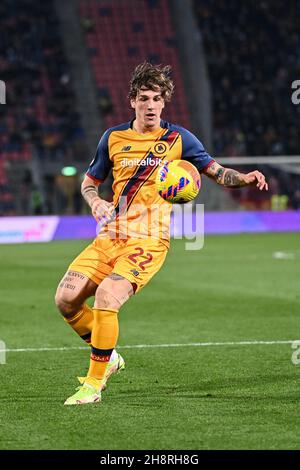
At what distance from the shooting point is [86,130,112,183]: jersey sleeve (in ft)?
25.2

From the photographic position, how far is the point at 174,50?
135ft

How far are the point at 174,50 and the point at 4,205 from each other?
1172cm

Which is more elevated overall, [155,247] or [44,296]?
[155,247]

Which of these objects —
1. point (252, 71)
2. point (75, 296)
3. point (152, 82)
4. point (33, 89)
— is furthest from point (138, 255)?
point (252, 71)

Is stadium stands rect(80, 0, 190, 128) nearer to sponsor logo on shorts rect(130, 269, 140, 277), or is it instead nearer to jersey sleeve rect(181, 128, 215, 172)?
jersey sleeve rect(181, 128, 215, 172)

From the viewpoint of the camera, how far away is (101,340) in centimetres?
715

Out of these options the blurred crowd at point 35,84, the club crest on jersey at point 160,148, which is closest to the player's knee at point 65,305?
the club crest on jersey at point 160,148

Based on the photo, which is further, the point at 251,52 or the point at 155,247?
the point at 251,52

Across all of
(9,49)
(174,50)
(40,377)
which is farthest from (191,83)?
(40,377)

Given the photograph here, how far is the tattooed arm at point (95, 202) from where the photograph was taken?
23.7 ft

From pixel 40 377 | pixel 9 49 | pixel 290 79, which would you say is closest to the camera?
pixel 40 377

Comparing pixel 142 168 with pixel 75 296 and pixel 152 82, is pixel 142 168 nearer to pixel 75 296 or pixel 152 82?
pixel 152 82

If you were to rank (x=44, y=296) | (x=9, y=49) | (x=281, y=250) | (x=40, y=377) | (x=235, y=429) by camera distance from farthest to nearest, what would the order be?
(x=9, y=49), (x=281, y=250), (x=44, y=296), (x=40, y=377), (x=235, y=429)

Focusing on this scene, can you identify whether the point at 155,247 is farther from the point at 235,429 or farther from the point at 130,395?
the point at 235,429
